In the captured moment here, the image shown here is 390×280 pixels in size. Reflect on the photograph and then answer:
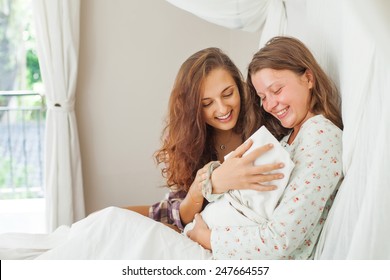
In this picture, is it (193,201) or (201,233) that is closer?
(201,233)

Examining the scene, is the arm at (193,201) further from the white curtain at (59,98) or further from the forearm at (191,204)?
the white curtain at (59,98)

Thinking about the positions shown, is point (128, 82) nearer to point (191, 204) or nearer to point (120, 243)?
point (191, 204)

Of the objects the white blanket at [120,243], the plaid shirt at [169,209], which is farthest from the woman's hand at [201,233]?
the plaid shirt at [169,209]

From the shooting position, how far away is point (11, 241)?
178cm

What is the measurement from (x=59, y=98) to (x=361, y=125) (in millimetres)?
2125

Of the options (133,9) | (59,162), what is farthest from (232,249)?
(133,9)

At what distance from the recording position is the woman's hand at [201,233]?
155 centimetres

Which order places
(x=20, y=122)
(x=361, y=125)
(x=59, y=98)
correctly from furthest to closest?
(x=20, y=122) < (x=59, y=98) < (x=361, y=125)

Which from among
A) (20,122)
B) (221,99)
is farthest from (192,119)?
(20,122)

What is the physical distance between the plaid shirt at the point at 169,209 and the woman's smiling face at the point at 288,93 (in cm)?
59

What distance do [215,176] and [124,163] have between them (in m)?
1.74

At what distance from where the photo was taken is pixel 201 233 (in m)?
1.58

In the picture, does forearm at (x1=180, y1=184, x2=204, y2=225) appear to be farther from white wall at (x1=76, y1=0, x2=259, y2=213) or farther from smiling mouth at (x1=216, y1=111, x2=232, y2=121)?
white wall at (x1=76, y1=0, x2=259, y2=213)
